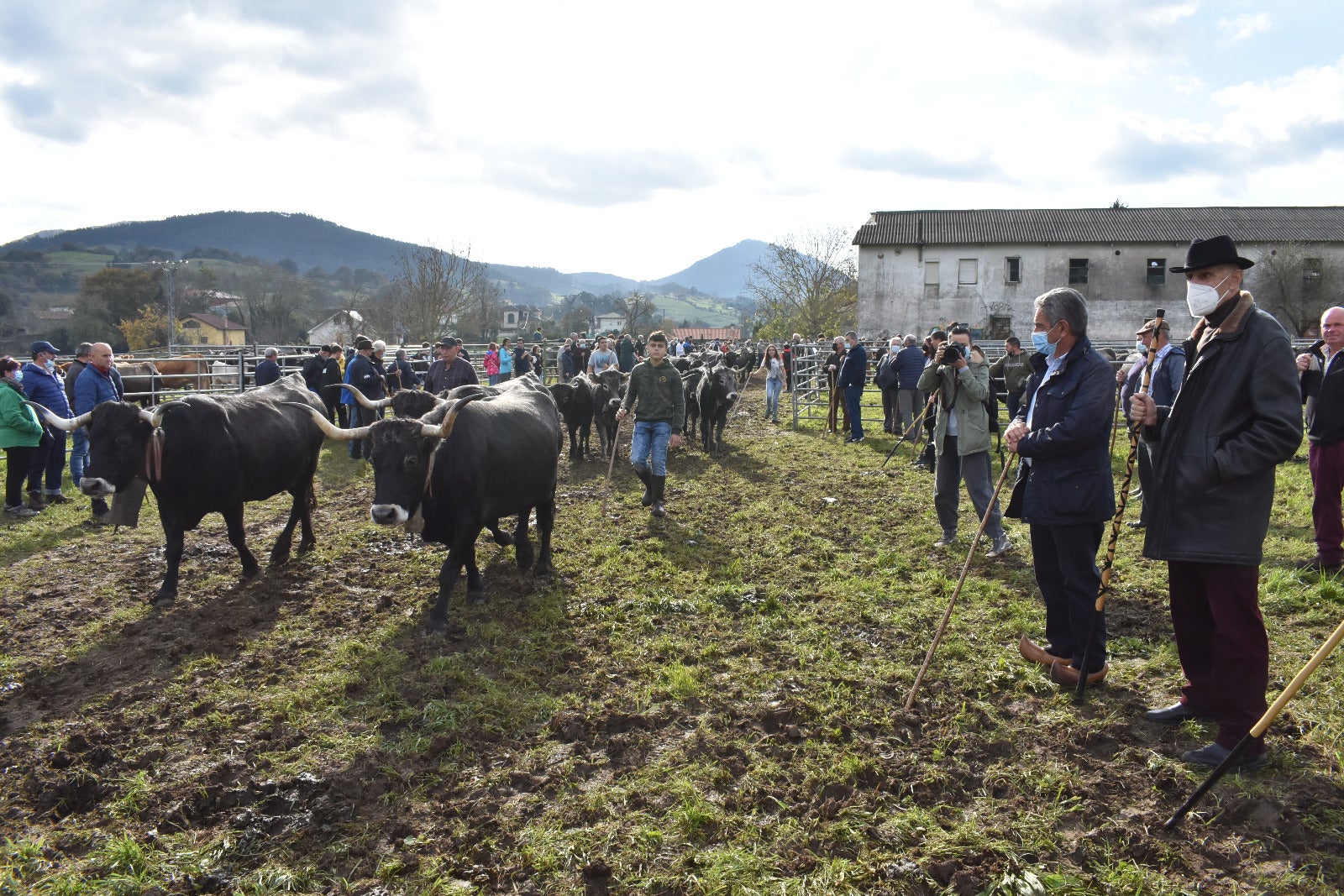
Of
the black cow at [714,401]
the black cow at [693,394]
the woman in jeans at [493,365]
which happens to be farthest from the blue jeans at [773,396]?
the woman in jeans at [493,365]

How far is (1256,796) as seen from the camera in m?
3.25

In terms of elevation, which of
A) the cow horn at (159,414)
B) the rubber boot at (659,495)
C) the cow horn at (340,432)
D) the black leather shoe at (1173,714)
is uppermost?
the cow horn at (159,414)

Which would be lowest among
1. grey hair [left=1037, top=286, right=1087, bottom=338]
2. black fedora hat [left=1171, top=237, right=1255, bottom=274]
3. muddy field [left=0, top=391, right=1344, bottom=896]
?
muddy field [left=0, top=391, right=1344, bottom=896]

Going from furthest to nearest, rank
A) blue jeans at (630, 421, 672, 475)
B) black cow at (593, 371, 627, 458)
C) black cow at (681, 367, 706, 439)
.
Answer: black cow at (681, 367, 706, 439), black cow at (593, 371, 627, 458), blue jeans at (630, 421, 672, 475)

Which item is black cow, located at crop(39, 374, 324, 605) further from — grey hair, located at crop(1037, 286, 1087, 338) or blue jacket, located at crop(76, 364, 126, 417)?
grey hair, located at crop(1037, 286, 1087, 338)

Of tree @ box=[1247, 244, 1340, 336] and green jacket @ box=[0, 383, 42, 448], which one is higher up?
tree @ box=[1247, 244, 1340, 336]

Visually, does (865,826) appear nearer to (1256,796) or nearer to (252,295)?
(1256,796)

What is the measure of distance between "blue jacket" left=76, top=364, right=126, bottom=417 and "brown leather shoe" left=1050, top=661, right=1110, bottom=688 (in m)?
9.95

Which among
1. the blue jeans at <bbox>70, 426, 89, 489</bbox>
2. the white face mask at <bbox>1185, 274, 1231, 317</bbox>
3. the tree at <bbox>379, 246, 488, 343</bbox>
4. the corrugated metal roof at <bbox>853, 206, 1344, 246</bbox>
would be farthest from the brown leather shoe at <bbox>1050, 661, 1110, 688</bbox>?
the corrugated metal roof at <bbox>853, 206, 1344, 246</bbox>

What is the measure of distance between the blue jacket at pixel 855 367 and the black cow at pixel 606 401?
422 cm

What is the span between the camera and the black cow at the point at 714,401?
44.4ft

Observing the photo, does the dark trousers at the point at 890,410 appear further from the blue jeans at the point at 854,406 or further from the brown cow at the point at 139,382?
the brown cow at the point at 139,382

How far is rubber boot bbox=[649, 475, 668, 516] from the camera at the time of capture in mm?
8906

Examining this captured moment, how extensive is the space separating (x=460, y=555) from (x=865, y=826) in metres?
3.55
